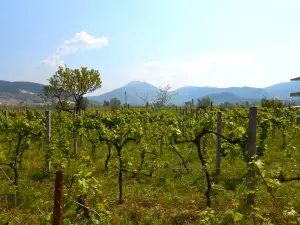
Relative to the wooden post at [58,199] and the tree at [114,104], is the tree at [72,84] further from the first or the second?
the wooden post at [58,199]

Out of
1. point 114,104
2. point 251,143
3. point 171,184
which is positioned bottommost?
point 171,184

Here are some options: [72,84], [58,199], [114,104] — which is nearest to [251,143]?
[58,199]

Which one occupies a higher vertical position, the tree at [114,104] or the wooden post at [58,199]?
→ the tree at [114,104]

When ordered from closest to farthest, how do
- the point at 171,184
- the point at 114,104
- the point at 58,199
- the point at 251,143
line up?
the point at 58,199
the point at 251,143
the point at 171,184
the point at 114,104

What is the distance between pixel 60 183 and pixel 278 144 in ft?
50.8

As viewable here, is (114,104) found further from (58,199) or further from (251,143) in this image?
(58,199)

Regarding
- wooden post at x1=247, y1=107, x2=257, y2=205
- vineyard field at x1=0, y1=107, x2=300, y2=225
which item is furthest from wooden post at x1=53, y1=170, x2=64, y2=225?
wooden post at x1=247, y1=107, x2=257, y2=205

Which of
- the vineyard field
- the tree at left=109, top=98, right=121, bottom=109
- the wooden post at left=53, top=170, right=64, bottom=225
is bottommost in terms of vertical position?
the vineyard field

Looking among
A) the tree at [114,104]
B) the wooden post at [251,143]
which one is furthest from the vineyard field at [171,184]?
the tree at [114,104]

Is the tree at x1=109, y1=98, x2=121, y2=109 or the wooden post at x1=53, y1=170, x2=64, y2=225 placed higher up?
the tree at x1=109, y1=98, x2=121, y2=109

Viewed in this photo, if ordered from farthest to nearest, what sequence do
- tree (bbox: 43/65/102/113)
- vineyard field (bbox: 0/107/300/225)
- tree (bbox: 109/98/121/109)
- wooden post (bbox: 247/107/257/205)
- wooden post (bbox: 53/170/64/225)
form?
tree (bbox: 109/98/121/109), tree (bbox: 43/65/102/113), wooden post (bbox: 247/107/257/205), vineyard field (bbox: 0/107/300/225), wooden post (bbox: 53/170/64/225)

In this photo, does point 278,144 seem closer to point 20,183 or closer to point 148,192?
point 148,192

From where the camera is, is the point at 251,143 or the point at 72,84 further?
the point at 72,84

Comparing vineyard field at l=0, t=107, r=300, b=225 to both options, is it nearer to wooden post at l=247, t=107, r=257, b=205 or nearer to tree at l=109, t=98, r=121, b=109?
wooden post at l=247, t=107, r=257, b=205
